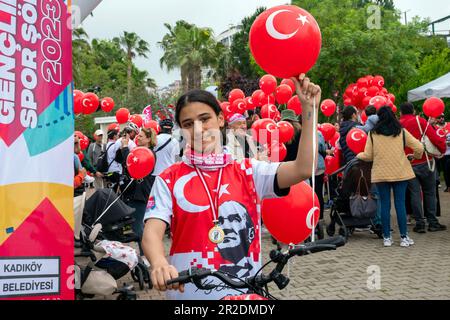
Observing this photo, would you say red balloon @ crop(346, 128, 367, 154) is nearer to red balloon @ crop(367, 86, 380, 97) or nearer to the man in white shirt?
the man in white shirt

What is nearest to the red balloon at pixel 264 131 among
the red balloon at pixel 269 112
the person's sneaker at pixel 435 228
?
the red balloon at pixel 269 112

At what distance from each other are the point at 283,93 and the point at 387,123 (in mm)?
3602

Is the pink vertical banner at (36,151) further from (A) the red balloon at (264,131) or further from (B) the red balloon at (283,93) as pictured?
(B) the red balloon at (283,93)

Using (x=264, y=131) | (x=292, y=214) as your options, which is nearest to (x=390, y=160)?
(x=264, y=131)

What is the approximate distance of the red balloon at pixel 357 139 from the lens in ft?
25.8

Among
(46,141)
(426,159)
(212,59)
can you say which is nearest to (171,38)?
(212,59)

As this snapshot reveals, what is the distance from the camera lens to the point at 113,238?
5.86m

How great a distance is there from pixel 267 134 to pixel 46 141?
4447mm

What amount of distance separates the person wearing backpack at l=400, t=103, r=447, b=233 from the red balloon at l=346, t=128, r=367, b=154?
2.52 feet

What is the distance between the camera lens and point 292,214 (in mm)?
3354

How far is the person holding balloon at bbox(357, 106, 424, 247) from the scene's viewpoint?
23.8 feet

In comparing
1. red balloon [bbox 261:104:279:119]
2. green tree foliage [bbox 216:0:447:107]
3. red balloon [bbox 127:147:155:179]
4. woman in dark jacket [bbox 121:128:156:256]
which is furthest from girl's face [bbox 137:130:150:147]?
green tree foliage [bbox 216:0:447:107]

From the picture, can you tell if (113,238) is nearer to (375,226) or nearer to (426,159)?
(375,226)

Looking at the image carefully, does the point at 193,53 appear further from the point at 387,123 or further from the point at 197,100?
the point at 197,100
